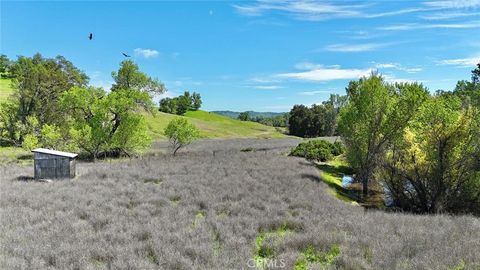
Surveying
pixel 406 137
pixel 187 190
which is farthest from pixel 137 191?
pixel 406 137

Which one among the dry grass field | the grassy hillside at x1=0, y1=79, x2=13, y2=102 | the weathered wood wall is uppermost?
the grassy hillside at x1=0, y1=79, x2=13, y2=102

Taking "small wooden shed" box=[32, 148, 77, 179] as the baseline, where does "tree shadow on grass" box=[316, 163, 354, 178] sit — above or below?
below

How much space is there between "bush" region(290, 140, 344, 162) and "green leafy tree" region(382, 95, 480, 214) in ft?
67.4

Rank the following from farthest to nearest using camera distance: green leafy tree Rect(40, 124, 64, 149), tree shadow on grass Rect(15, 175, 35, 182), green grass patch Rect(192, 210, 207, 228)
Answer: green leafy tree Rect(40, 124, 64, 149)
tree shadow on grass Rect(15, 175, 35, 182)
green grass patch Rect(192, 210, 207, 228)

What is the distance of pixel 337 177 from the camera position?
3531 cm

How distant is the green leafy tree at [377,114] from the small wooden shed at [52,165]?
2158 centimetres

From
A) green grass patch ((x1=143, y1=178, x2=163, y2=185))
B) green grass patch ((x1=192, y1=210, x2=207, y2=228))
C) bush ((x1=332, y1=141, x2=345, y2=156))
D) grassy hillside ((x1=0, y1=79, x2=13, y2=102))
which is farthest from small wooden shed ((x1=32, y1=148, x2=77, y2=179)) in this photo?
grassy hillside ((x1=0, y1=79, x2=13, y2=102))

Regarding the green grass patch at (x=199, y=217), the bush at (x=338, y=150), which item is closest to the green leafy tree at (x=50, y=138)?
the green grass patch at (x=199, y=217)

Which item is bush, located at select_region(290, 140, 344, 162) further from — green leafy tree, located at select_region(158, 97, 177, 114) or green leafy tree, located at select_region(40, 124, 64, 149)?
green leafy tree, located at select_region(158, 97, 177, 114)

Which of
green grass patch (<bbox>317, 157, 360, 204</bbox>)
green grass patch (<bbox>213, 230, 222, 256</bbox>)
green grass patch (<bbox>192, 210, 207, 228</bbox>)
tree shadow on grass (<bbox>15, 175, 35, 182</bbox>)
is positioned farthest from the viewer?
green grass patch (<bbox>317, 157, 360, 204</bbox>)

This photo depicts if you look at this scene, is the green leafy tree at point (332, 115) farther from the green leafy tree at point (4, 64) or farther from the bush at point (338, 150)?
the green leafy tree at point (4, 64)

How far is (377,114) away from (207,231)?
68.2 feet

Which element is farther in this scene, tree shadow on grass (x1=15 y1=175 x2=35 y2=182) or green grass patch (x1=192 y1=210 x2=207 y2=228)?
tree shadow on grass (x1=15 y1=175 x2=35 y2=182)

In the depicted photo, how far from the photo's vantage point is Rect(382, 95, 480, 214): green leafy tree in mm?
21938
